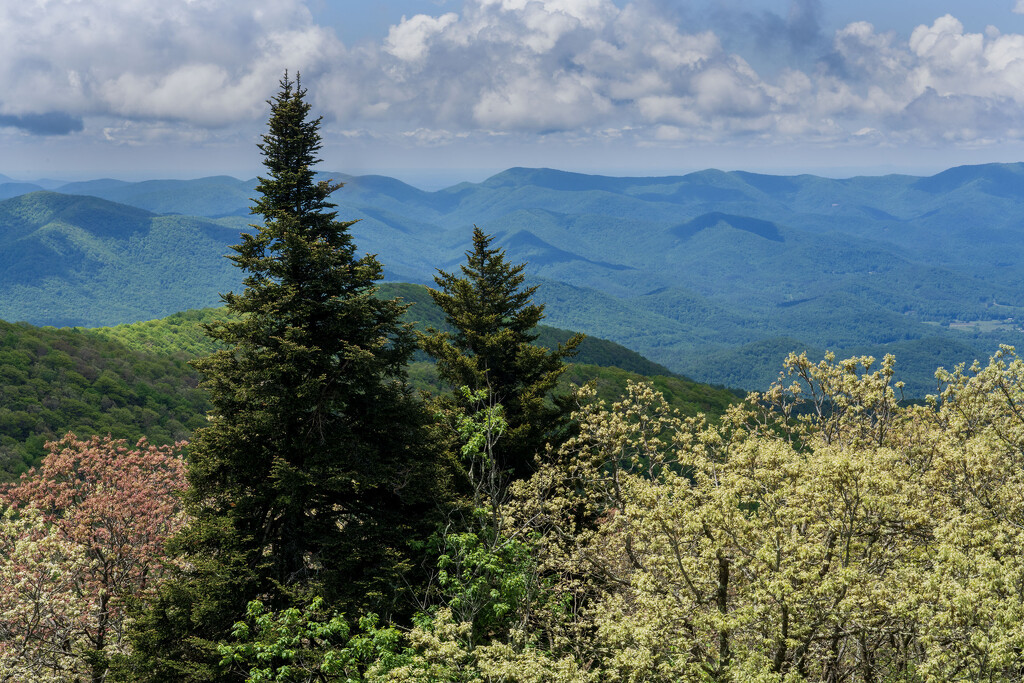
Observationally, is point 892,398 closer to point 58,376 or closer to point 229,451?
point 229,451

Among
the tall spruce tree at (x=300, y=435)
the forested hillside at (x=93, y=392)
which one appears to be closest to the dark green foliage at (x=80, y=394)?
the forested hillside at (x=93, y=392)

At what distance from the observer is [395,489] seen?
71.2 ft

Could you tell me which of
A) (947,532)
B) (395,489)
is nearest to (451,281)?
(395,489)

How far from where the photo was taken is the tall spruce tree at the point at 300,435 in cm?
1973

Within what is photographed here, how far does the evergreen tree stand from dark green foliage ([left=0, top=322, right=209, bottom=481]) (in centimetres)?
6590

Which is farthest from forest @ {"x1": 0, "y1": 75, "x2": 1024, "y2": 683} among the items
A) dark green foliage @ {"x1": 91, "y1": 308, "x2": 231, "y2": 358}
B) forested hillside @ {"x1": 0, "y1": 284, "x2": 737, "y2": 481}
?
dark green foliage @ {"x1": 91, "y1": 308, "x2": 231, "y2": 358}

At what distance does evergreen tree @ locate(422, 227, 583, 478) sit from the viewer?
2870 centimetres

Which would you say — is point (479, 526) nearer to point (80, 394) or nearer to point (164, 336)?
point (80, 394)

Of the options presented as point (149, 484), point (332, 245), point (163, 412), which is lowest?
point (163, 412)

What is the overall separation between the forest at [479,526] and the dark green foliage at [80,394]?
6767cm

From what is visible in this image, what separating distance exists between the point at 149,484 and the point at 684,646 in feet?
70.3

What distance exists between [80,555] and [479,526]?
40.3ft

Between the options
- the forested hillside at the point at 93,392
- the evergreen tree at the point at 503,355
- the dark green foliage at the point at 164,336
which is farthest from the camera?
the dark green foliage at the point at 164,336

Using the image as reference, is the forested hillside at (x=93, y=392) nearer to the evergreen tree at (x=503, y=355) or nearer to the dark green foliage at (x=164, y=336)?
the dark green foliage at (x=164, y=336)
